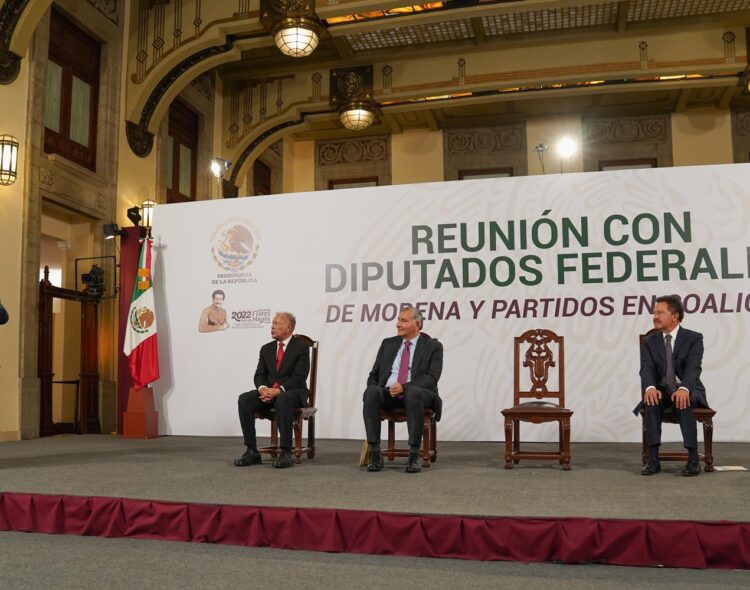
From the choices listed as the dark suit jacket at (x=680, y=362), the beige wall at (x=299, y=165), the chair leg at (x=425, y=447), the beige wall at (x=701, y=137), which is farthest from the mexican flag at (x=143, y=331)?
the beige wall at (x=701, y=137)

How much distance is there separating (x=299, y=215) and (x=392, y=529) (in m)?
4.25

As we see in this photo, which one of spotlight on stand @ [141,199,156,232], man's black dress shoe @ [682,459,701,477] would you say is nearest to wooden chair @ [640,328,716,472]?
man's black dress shoe @ [682,459,701,477]

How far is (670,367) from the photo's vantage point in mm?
4316

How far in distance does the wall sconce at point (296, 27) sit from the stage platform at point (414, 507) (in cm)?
496

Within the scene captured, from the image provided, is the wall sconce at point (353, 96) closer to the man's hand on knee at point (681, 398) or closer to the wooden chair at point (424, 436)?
the wooden chair at point (424, 436)

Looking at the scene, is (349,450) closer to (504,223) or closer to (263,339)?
(263,339)

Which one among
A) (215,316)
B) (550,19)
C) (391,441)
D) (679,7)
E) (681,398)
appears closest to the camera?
(681,398)

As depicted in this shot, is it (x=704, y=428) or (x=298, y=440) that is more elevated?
(x=704, y=428)

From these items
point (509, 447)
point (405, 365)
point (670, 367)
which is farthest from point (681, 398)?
point (405, 365)

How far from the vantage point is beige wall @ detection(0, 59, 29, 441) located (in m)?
6.92

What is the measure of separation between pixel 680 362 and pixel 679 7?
6906 mm

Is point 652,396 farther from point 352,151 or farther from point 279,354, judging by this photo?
point 352,151

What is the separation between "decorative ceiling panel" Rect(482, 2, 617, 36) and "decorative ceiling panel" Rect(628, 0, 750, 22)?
0.99 ft

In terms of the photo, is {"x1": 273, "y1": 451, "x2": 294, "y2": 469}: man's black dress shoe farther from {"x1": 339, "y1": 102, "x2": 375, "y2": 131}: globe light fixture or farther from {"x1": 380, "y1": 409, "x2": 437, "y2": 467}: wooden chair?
{"x1": 339, "y1": 102, "x2": 375, "y2": 131}: globe light fixture
